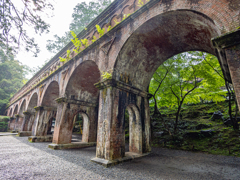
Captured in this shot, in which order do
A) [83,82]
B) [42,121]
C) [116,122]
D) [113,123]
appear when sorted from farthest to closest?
[42,121]
[83,82]
[116,122]
[113,123]

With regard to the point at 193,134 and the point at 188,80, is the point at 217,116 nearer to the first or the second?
the point at 193,134

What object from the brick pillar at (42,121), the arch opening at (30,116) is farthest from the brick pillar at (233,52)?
the arch opening at (30,116)

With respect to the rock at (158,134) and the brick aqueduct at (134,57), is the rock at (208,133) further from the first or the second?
the brick aqueduct at (134,57)

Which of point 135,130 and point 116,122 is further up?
point 116,122

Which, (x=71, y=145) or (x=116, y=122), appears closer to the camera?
(x=116, y=122)

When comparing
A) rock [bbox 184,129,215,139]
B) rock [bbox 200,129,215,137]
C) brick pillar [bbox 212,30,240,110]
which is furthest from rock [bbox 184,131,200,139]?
brick pillar [bbox 212,30,240,110]

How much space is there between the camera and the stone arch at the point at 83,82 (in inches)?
370

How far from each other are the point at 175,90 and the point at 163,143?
3931mm

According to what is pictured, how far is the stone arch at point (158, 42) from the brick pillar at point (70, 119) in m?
4.84

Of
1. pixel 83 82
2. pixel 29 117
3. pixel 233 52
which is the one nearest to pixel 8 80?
pixel 29 117

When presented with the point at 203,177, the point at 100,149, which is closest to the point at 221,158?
the point at 203,177

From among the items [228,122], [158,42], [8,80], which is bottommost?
[228,122]

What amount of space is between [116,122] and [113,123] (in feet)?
0.62

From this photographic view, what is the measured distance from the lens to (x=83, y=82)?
10.0m
